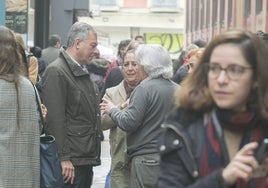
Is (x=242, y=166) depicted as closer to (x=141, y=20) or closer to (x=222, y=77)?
(x=222, y=77)

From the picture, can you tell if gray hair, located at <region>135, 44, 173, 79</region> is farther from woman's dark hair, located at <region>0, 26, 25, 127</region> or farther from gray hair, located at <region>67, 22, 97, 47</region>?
woman's dark hair, located at <region>0, 26, 25, 127</region>

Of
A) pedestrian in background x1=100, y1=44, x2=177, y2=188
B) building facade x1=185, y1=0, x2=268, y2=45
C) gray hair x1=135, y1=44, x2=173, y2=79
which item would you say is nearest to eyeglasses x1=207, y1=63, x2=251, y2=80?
pedestrian in background x1=100, y1=44, x2=177, y2=188

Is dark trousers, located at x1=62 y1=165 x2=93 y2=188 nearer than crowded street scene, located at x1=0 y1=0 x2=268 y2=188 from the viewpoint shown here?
No

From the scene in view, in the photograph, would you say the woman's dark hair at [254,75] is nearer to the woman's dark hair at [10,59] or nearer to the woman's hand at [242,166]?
the woman's hand at [242,166]

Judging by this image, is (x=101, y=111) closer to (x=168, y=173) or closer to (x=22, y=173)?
(x=22, y=173)

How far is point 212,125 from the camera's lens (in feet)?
10.4

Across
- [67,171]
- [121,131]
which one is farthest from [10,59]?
[121,131]

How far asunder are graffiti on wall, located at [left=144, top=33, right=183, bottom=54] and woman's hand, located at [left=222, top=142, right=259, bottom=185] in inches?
1998

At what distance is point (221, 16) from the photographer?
39000mm

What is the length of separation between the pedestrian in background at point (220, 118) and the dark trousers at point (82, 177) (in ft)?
10.6

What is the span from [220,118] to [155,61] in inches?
129

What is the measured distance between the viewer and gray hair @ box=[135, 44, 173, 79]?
6340mm

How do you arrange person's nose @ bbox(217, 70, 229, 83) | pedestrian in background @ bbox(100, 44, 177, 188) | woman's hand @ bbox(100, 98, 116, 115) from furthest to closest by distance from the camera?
woman's hand @ bbox(100, 98, 116, 115), pedestrian in background @ bbox(100, 44, 177, 188), person's nose @ bbox(217, 70, 229, 83)

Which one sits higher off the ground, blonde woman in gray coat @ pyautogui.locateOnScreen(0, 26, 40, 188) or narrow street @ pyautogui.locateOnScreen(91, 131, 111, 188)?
blonde woman in gray coat @ pyautogui.locateOnScreen(0, 26, 40, 188)
